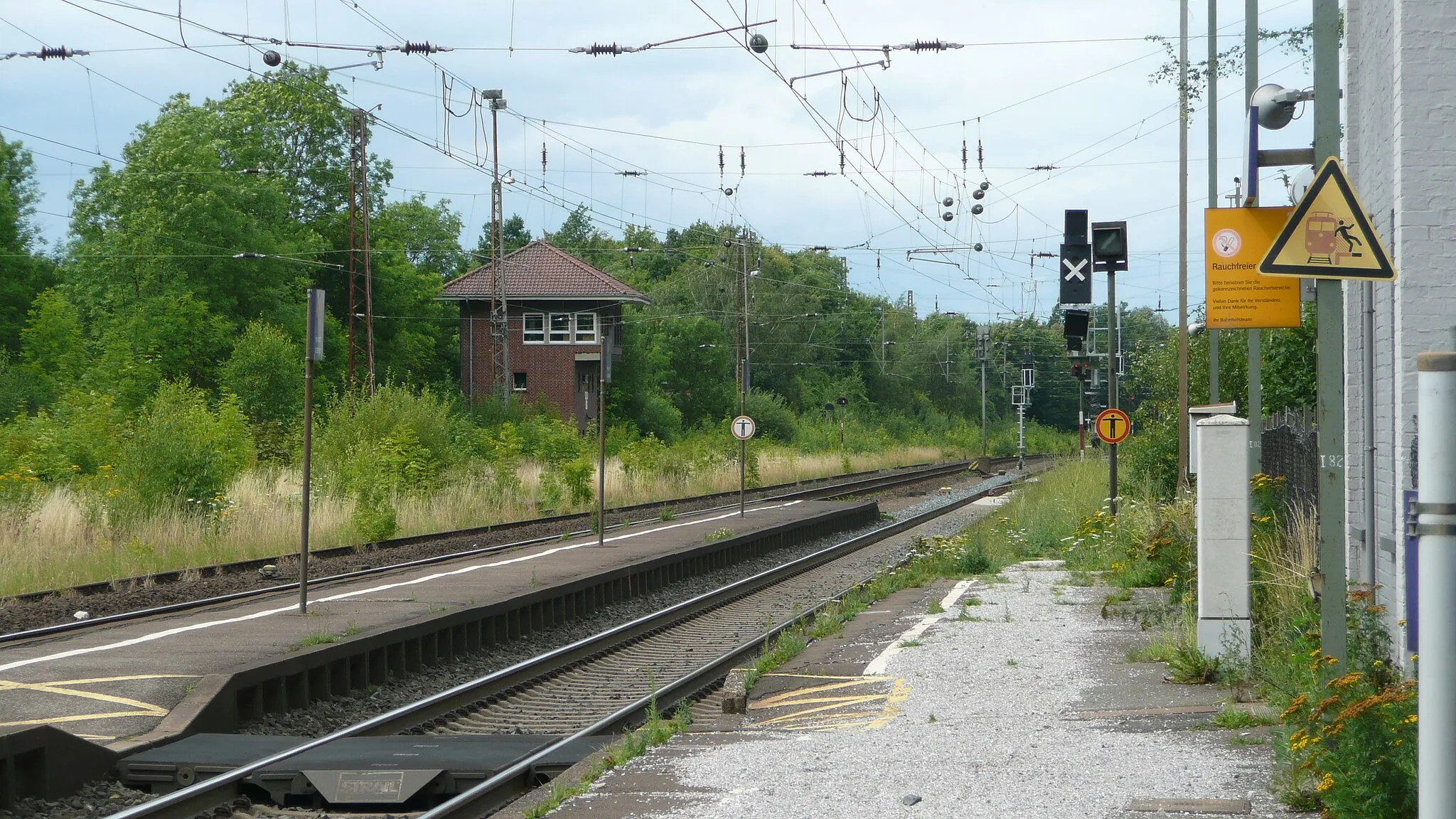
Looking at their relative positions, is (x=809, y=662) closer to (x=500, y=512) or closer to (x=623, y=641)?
(x=623, y=641)

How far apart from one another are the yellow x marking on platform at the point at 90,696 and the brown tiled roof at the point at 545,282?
48.7 m

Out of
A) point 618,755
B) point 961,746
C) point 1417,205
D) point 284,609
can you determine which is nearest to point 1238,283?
point 1417,205

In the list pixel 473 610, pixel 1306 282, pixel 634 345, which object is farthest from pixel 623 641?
pixel 634 345

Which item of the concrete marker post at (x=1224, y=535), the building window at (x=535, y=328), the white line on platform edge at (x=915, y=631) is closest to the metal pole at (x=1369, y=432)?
the concrete marker post at (x=1224, y=535)

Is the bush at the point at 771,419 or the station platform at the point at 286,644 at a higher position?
the bush at the point at 771,419

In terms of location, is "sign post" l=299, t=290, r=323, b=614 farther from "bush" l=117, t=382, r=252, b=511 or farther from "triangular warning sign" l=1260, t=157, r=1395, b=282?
"triangular warning sign" l=1260, t=157, r=1395, b=282

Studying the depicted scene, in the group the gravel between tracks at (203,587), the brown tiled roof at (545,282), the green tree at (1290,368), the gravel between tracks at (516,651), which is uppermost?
the brown tiled roof at (545,282)

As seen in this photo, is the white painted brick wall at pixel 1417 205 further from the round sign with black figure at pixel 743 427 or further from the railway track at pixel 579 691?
the round sign with black figure at pixel 743 427

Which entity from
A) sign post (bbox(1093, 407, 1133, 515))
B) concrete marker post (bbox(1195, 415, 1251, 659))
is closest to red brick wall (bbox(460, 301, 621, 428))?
sign post (bbox(1093, 407, 1133, 515))

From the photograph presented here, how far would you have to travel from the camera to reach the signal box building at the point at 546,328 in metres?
58.8

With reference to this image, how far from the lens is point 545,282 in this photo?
60.1m

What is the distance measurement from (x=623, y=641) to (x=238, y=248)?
140ft

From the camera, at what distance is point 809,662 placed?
1120cm

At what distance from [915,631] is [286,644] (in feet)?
18.1
